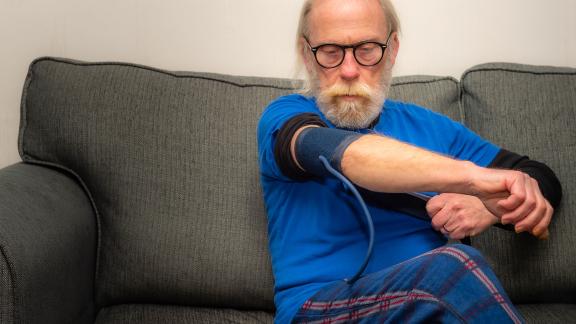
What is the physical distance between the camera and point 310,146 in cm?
107

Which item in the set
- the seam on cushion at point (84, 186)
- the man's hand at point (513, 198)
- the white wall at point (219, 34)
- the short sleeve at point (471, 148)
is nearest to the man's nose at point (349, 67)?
the short sleeve at point (471, 148)

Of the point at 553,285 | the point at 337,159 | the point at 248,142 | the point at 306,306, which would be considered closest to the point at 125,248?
the point at 248,142

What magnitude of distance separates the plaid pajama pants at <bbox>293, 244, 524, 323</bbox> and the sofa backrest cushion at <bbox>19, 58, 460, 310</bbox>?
58 cm

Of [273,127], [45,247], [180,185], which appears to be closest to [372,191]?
[273,127]

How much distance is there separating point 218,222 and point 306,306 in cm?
47

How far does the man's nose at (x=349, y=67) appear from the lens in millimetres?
1380

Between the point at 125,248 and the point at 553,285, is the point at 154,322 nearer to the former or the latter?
the point at 125,248

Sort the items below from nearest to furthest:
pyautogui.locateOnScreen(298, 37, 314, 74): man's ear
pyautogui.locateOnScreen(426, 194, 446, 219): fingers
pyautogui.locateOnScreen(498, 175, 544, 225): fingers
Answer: pyautogui.locateOnScreen(498, 175, 544, 225): fingers → pyautogui.locateOnScreen(426, 194, 446, 219): fingers → pyautogui.locateOnScreen(298, 37, 314, 74): man's ear

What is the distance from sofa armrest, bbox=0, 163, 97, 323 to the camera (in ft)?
3.70

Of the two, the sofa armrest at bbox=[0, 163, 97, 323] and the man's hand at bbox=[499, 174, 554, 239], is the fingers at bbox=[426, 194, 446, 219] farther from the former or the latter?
the sofa armrest at bbox=[0, 163, 97, 323]

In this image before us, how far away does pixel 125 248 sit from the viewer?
Answer: 1561mm

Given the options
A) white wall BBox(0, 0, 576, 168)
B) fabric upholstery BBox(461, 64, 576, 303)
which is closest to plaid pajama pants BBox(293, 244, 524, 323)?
fabric upholstery BBox(461, 64, 576, 303)

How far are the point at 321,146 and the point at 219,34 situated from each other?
100cm

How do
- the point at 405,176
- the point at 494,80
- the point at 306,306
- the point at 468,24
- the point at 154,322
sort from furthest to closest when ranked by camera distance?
the point at 468,24
the point at 494,80
the point at 154,322
the point at 306,306
the point at 405,176
